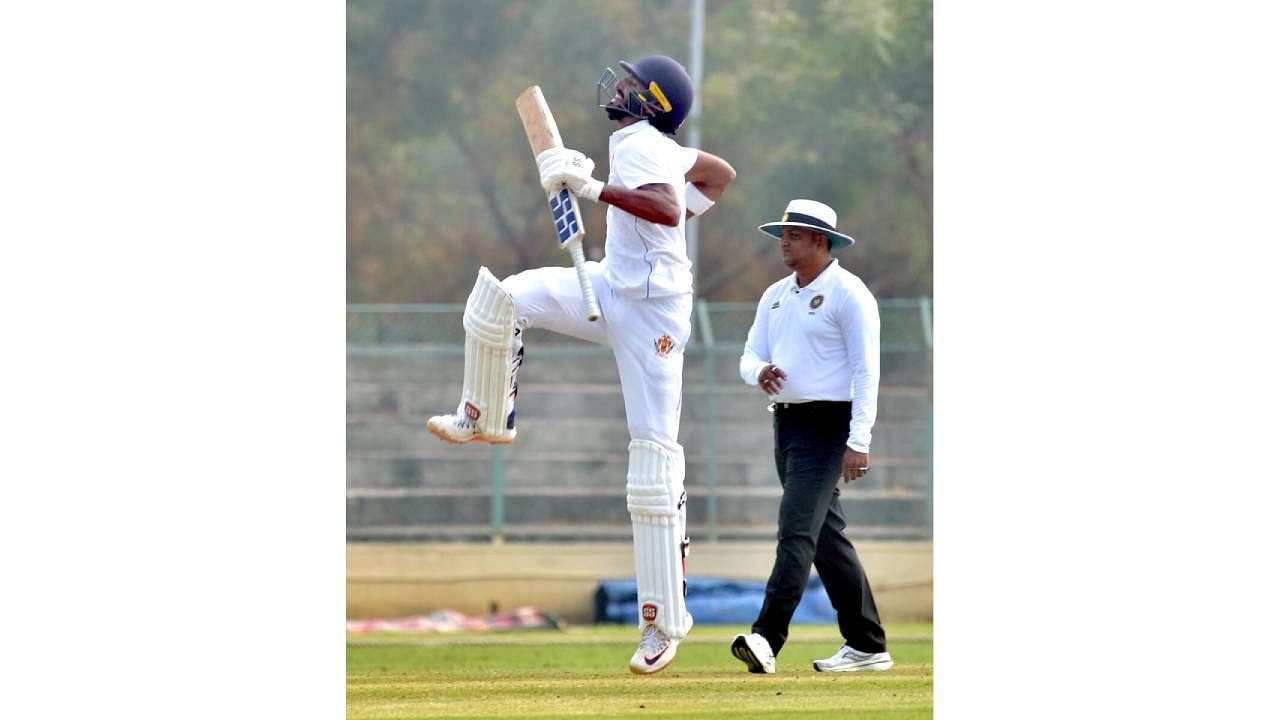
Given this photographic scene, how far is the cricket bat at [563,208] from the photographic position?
5258 mm

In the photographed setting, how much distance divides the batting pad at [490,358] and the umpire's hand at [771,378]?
896mm

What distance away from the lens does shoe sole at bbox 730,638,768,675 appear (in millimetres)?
5590

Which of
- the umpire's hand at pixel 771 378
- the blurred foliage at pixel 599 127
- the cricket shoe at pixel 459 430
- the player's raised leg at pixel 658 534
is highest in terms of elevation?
the blurred foliage at pixel 599 127

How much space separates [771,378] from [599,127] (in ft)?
33.6

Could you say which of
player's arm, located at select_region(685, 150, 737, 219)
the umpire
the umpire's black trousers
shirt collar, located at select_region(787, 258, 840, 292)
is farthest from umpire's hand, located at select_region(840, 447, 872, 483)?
player's arm, located at select_region(685, 150, 737, 219)

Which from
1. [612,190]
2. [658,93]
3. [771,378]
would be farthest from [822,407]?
[658,93]

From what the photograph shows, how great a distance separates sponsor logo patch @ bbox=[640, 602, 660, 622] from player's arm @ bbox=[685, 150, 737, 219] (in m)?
1.33

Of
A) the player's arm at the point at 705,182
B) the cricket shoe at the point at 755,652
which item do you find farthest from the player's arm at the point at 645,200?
the cricket shoe at the point at 755,652

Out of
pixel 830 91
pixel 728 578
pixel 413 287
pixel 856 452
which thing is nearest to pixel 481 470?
pixel 728 578

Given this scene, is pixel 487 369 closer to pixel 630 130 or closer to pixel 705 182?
pixel 630 130

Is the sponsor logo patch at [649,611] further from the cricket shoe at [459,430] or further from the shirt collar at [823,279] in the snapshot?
the shirt collar at [823,279]

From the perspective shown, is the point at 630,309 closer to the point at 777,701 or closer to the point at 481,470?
the point at 777,701

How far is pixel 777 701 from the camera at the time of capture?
5.31m

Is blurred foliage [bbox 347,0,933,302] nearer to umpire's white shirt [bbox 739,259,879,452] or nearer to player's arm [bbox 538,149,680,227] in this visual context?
umpire's white shirt [bbox 739,259,879,452]
